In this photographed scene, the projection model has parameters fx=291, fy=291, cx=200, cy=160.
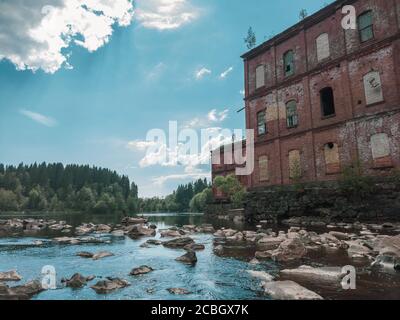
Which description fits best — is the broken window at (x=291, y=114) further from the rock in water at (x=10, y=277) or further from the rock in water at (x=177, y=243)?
the rock in water at (x=10, y=277)

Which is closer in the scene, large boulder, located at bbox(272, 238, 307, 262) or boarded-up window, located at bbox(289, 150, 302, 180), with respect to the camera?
large boulder, located at bbox(272, 238, 307, 262)

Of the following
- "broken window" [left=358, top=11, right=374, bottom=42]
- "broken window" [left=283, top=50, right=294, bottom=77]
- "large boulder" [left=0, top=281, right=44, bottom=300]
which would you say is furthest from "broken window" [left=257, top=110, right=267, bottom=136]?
"large boulder" [left=0, top=281, right=44, bottom=300]

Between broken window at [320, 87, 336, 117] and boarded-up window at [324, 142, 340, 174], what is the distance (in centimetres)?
255

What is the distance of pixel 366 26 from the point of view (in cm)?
1888

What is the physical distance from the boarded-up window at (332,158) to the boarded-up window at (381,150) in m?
2.37

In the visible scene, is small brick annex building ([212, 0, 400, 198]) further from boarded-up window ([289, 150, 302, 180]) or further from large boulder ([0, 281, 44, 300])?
large boulder ([0, 281, 44, 300])

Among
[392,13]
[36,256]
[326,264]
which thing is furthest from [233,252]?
[392,13]

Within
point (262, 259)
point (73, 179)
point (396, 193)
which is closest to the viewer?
point (262, 259)

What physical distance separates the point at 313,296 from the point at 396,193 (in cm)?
1442

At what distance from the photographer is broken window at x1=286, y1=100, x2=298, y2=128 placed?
22.8 m

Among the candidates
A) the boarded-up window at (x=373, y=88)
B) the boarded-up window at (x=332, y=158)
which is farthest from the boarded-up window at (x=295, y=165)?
the boarded-up window at (x=373, y=88)

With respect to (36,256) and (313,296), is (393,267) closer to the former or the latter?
(313,296)

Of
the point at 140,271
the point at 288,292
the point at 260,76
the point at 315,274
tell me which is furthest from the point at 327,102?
the point at 288,292

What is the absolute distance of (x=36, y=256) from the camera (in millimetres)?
9297
